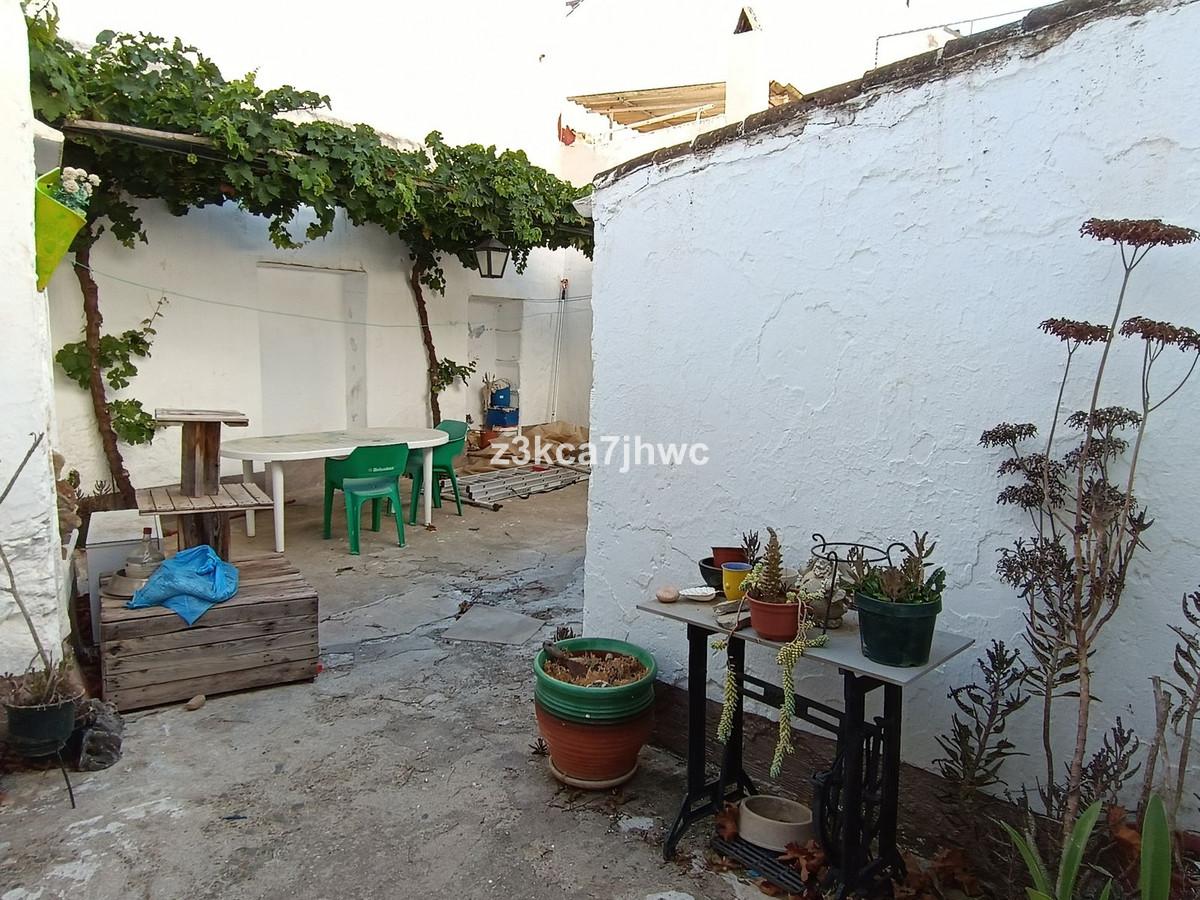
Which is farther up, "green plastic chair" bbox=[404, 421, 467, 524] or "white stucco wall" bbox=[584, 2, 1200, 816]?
"white stucco wall" bbox=[584, 2, 1200, 816]

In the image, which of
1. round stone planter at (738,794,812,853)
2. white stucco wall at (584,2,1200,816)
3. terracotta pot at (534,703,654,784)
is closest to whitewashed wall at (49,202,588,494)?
white stucco wall at (584,2,1200,816)

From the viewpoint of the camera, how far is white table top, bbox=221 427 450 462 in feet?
19.1

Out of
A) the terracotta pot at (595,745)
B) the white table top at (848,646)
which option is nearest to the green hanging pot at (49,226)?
the terracotta pot at (595,745)

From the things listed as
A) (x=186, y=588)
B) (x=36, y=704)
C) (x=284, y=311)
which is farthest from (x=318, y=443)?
(x=36, y=704)

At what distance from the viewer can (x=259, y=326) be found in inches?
297

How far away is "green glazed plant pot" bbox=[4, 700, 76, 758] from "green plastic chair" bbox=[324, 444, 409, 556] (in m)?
3.19

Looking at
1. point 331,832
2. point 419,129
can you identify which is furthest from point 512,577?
point 419,129

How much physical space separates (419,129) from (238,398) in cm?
346

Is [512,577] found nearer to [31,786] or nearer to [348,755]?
[348,755]

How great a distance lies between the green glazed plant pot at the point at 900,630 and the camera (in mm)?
2076

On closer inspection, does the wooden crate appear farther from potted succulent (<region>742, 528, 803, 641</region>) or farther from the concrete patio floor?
potted succulent (<region>742, 528, 803, 641</region>)

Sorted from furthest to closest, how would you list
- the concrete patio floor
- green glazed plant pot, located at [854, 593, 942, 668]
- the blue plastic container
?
the blue plastic container < the concrete patio floor < green glazed plant pot, located at [854, 593, 942, 668]

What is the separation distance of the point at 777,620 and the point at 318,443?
4987 millimetres

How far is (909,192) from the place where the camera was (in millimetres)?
2521
